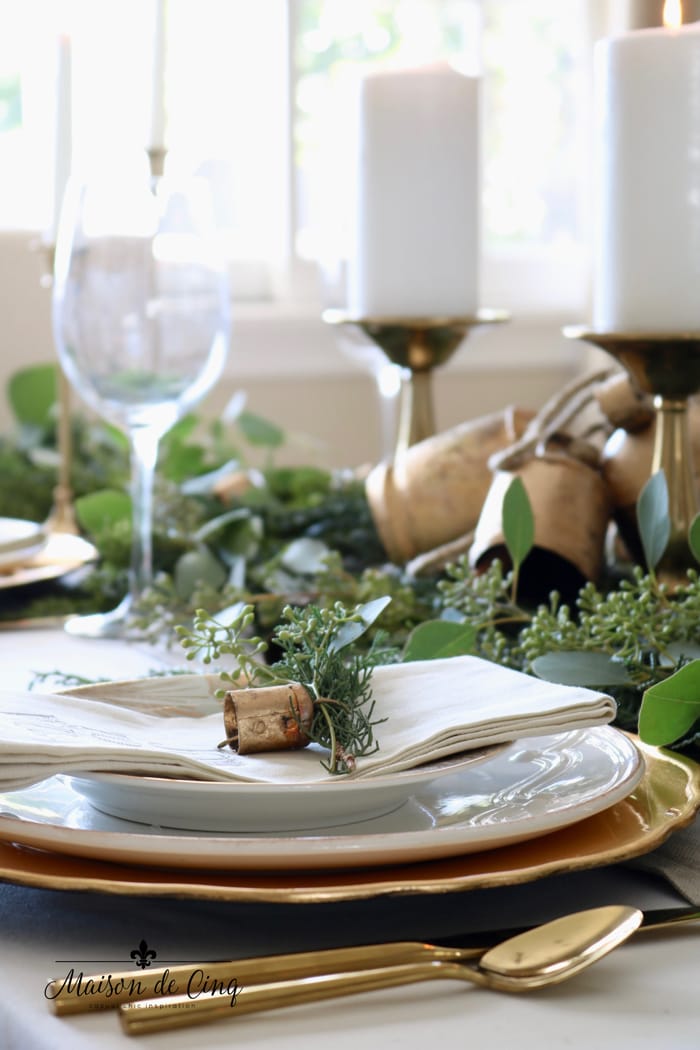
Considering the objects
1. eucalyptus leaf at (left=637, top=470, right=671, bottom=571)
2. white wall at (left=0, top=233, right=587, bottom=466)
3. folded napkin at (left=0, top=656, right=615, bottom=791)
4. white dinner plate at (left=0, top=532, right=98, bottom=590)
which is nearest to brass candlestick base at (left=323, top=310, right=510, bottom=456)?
white dinner plate at (left=0, top=532, right=98, bottom=590)

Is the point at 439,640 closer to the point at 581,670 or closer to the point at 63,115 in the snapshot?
the point at 581,670

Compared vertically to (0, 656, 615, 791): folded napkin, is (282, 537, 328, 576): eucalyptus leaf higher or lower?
lower

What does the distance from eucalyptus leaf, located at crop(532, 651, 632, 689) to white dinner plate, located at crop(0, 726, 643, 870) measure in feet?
0.16

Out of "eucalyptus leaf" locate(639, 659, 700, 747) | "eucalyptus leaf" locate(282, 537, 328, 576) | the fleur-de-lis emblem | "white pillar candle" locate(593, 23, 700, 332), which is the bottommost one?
the fleur-de-lis emblem

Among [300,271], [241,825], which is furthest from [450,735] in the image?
[300,271]

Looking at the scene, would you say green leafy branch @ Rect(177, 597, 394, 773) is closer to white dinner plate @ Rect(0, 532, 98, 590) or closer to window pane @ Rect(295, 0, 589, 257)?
white dinner plate @ Rect(0, 532, 98, 590)

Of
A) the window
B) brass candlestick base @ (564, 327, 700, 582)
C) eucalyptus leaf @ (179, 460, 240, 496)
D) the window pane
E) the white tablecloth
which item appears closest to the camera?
the white tablecloth

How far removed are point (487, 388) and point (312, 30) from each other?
732 mm

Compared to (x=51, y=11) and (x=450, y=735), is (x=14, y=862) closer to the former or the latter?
(x=450, y=735)

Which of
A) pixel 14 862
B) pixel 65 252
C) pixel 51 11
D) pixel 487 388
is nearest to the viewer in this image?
pixel 14 862

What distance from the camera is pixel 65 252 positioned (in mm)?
854

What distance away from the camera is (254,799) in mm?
405

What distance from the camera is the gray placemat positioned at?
16.6 inches

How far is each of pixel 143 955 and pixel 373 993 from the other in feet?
0.22
